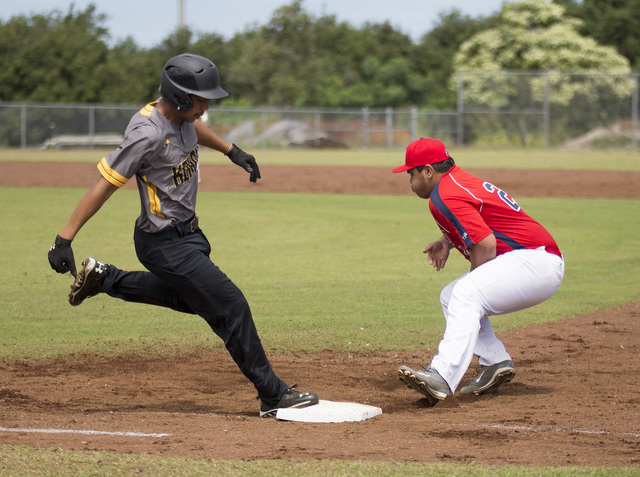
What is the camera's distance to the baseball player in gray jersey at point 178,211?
4.41 metres

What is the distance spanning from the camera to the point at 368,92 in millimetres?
47625

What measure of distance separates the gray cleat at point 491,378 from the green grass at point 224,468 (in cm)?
173

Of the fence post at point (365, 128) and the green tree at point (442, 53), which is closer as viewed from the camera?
the fence post at point (365, 128)

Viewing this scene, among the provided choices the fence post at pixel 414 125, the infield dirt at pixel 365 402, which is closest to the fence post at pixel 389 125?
the fence post at pixel 414 125

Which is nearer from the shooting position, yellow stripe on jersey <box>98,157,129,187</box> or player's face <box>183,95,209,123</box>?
yellow stripe on jersey <box>98,157,129,187</box>

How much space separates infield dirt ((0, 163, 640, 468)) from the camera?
3865mm

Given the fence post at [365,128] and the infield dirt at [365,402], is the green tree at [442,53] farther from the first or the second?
the infield dirt at [365,402]

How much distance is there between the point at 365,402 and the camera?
5.10m

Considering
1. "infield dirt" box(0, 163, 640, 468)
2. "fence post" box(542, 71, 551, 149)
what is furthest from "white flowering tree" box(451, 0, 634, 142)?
"infield dirt" box(0, 163, 640, 468)

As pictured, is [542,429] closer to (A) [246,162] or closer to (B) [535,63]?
(A) [246,162]

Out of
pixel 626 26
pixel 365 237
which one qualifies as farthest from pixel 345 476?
pixel 626 26

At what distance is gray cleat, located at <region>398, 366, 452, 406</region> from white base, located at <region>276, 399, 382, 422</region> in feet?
0.86

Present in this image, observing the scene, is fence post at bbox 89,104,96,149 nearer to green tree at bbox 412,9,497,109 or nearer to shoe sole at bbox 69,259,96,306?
green tree at bbox 412,9,497,109

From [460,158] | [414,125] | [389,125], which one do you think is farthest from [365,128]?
[460,158]
